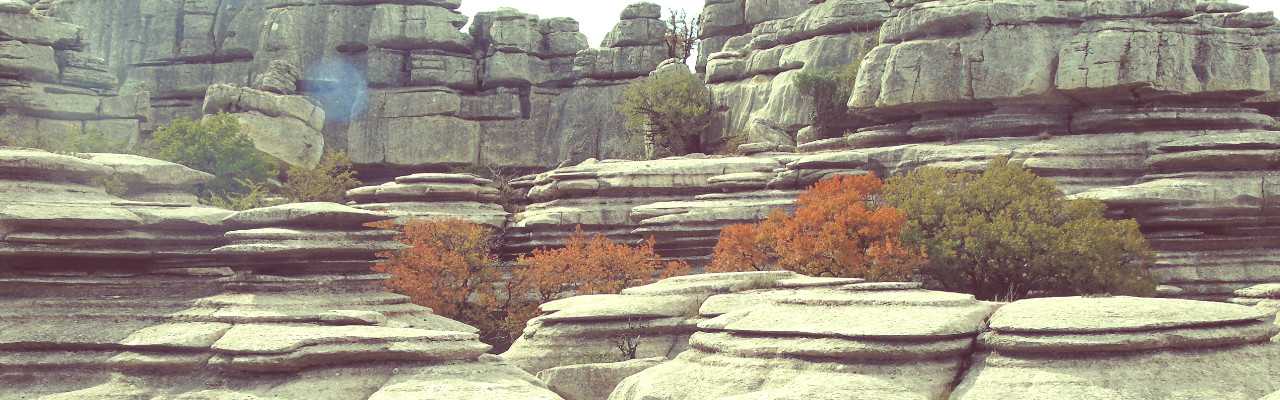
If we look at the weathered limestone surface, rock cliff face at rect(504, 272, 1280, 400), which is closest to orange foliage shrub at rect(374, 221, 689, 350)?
the weathered limestone surface

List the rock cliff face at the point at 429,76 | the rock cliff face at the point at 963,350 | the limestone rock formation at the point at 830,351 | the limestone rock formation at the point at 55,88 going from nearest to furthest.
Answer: the rock cliff face at the point at 963,350
the limestone rock formation at the point at 830,351
the limestone rock formation at the point at 55,88
the rock cliff face at the point at 429,76

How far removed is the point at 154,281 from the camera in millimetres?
26031

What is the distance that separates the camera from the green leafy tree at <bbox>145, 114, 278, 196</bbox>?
5291 cm

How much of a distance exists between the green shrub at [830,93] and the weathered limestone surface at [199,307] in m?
21.6

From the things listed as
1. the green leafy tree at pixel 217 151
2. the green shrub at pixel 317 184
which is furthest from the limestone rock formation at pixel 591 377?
the green leafy tree at pixel 217 151

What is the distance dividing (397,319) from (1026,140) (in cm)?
1956

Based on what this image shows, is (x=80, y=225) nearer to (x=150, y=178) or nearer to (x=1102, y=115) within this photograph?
(x=150, y=178)

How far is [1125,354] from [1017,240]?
36.4 ft

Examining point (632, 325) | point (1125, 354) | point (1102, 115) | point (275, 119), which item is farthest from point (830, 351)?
point (275, 119)

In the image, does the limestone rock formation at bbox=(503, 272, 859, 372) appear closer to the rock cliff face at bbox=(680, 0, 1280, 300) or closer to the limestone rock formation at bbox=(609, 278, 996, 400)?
the limestone rock formation at bbox=(609, 278, 996, 400)

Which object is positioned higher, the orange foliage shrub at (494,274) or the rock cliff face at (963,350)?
the rock cliff face at (963,350)

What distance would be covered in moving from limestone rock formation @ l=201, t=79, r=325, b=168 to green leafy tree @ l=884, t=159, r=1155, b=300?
33.4 metres

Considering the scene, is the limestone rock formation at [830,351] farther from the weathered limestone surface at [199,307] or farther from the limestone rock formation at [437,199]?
the limestone rock formation at [437,199]

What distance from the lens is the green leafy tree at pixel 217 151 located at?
5291 cm
